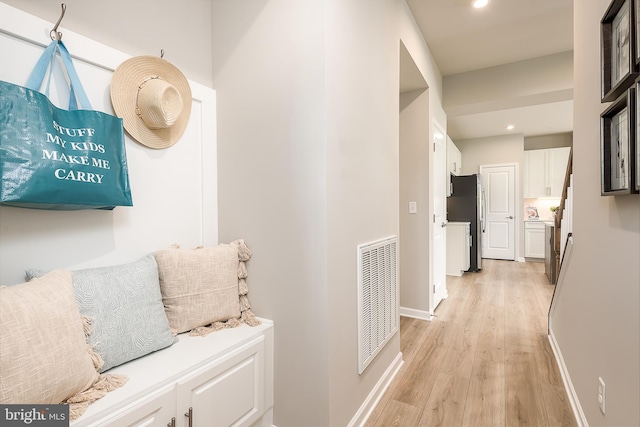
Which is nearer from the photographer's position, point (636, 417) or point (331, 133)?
point (636, 417)

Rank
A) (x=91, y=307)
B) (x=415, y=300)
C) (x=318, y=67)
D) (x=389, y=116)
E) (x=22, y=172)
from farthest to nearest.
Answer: (x=415, y=300), (x=389, y=116), (x=318, y=67), (x=91, y=307), (x=22, y=172)

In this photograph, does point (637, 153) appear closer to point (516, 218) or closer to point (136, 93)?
point (136, 93)

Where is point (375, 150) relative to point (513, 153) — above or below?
below

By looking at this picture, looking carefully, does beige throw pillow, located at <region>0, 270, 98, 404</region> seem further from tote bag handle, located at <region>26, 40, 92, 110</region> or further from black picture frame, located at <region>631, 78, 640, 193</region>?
black picture frame, located at <region>631, 78, 640, 193</region>

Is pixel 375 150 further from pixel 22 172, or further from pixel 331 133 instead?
pixel 22 172

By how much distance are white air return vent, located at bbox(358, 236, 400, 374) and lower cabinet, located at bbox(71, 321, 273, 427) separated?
1.66ft

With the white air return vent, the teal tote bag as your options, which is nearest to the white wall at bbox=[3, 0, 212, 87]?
the teal tote bag

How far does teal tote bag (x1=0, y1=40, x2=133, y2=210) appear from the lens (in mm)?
966

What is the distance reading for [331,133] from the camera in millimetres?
1435

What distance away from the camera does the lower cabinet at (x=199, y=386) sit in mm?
985

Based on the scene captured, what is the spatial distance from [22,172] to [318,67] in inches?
44.3

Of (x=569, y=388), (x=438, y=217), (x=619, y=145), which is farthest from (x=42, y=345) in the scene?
(x=438, y=217)

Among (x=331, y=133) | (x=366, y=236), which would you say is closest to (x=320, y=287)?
(x=366, y=236)

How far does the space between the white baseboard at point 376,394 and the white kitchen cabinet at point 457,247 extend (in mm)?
3229
